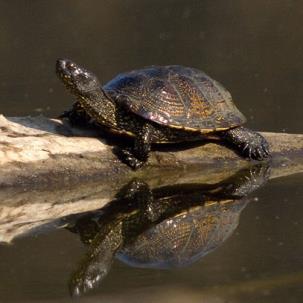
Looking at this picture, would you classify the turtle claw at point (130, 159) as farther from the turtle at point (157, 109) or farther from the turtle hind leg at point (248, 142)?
the turtle hind leg at point (248, 142)

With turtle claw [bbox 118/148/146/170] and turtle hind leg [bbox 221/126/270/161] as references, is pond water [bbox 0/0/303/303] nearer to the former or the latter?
turtle hind leg [bbox 221/126/270/161]

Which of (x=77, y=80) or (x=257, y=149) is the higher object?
(x=77, y=80)

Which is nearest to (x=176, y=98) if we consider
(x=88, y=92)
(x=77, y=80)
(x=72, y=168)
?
(x=88, y=92)

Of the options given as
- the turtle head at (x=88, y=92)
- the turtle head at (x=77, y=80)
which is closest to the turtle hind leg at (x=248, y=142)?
the turtle head at (x=88, y=92)

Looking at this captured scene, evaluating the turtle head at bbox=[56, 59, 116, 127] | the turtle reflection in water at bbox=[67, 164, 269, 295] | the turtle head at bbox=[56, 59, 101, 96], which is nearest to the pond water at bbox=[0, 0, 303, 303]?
the turtle reflection in water at bbox=[67, 164, 269, 295]

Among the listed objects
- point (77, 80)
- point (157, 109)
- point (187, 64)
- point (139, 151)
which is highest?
point (77, 80)

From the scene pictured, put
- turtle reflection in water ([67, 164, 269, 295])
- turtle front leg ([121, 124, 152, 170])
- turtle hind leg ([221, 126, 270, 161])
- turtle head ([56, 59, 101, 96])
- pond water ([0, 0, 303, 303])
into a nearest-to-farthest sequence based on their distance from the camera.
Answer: pond water ([0, 0, 303, 303])
turtle reflection in water ([67, 164, 269, 295])
turtle front leg ([121, 124, 152, 170])
turtle head ([56, 59, 101, 96])
turtle hind leg ([221, 126, 270, 161])

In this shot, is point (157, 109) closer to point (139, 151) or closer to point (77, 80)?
point (139, 151)
